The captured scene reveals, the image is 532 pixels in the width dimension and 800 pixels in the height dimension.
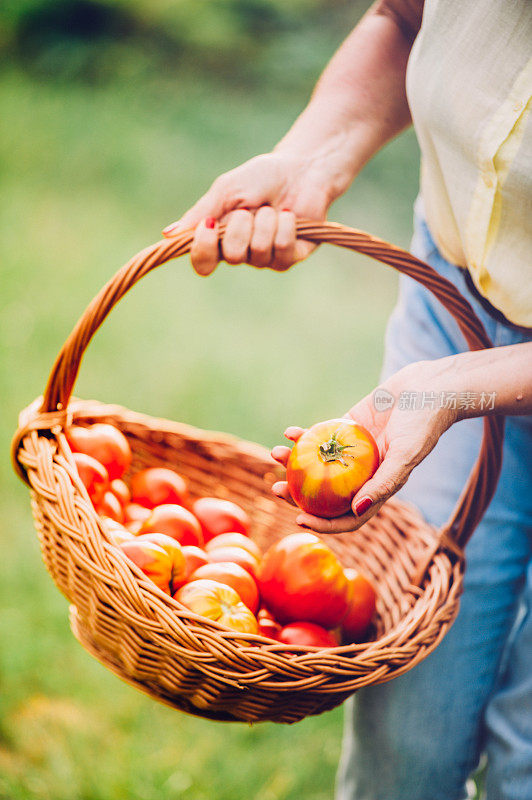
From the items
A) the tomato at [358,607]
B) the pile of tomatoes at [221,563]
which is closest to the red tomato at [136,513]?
the pile of tomatoes at [221,563]

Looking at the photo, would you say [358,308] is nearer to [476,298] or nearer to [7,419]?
[7,419]

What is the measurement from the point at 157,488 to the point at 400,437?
0.52 metres

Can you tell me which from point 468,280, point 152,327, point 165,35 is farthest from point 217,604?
point 165,35

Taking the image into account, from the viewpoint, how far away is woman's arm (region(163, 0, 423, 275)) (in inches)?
38.8

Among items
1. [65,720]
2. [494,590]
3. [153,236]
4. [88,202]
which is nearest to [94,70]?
[88,202]

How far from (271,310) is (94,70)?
1645 mm

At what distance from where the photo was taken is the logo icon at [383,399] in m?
0.87

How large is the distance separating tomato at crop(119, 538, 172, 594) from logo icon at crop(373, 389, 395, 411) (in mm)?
339

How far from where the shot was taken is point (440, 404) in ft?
2.64

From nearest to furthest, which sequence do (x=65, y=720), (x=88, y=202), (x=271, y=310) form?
(x=65, y=720) < (x=271, y=310) < (x=88, y=202)

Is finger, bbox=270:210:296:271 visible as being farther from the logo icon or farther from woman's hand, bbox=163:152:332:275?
the logo icon

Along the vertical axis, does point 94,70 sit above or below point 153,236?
above

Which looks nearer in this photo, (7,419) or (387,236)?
(7,419)

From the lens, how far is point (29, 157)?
3.37m
